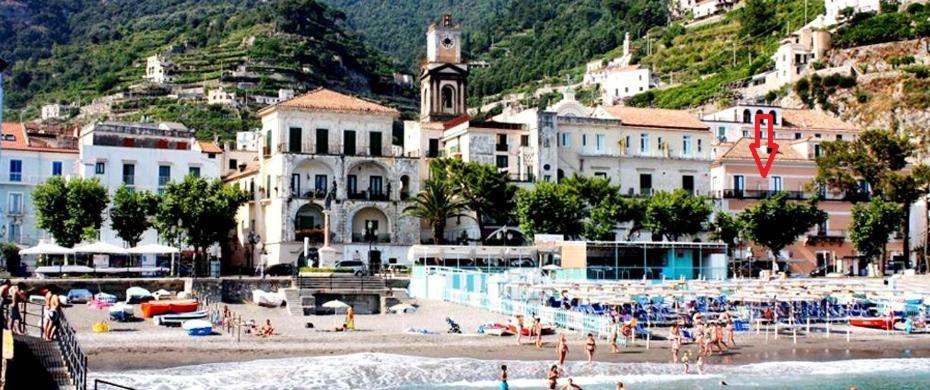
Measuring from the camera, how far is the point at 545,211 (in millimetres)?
62688

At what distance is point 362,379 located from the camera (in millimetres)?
32688

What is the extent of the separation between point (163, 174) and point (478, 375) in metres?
37.3

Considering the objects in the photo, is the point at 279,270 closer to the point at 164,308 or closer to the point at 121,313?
the point at 164,308

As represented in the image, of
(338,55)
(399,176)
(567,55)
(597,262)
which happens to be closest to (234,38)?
(338,55)

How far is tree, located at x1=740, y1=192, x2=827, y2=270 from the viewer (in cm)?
6519

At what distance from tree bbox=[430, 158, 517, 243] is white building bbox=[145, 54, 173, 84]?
84792 mm

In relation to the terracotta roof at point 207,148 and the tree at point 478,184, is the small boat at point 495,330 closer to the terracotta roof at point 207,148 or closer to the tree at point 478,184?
the tree at point 478,184

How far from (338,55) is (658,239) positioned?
315 feet

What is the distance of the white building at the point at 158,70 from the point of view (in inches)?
5576

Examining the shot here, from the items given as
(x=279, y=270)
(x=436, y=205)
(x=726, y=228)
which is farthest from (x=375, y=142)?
(x=726, y=228)

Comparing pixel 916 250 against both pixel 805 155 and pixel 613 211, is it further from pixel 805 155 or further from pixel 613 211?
pixel 613 211

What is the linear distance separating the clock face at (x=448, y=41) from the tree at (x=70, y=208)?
31748 millimetres

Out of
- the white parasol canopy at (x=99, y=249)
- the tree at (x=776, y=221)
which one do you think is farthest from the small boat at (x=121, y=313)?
the tree at (x=776, y=221)

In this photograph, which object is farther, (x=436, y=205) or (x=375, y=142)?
(x=375, y=142)
